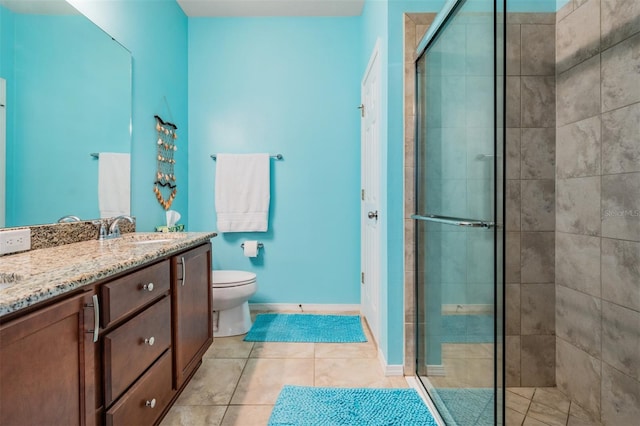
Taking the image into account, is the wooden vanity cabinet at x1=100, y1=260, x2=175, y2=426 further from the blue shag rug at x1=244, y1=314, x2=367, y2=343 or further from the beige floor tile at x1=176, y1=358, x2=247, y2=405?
the blue shag rug at x1=244, y1=314, x2=367, y2=343

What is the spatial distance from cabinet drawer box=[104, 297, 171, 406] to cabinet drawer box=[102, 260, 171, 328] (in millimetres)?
43

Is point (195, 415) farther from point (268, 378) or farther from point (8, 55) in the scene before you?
point (8, 55)

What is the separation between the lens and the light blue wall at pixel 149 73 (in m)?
1.95

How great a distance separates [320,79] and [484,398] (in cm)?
256

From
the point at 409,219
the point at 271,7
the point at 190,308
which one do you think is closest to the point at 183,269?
the point at 190,308

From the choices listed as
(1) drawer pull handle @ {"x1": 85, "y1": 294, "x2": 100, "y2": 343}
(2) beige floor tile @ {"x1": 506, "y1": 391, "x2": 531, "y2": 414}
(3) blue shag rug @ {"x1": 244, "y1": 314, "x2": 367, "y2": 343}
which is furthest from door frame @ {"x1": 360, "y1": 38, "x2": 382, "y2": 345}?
(1) drawer pull handle @ {"x1": 85, "y1": 294, "x2": 100, "y2": 343}

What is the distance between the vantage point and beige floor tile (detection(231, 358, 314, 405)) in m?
1.61

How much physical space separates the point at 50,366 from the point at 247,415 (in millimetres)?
976

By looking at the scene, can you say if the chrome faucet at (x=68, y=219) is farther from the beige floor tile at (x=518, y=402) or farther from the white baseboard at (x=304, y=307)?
the beige floor tile at (x=518, y=402)

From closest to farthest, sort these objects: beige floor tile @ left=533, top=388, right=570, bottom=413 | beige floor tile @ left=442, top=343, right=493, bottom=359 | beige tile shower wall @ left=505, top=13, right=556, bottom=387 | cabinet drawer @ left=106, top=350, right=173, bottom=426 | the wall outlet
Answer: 1. cabinet drawer @ left=106, top=350, right=173, bottom=426
2. beige floor tile @ left=442, top=343, right=493, bottom=359
3. the wall outlet
4. beige floor tile @ left=533, top=388, right=570, bottom=413
5. beige tile shower wall @ left=505, top=13, right=556, bottom=387

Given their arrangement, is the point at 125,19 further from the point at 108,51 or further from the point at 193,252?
the point at 193,252

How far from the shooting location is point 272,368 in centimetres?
189

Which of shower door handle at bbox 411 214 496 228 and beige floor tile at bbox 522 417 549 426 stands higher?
shower door handle at bbox 411 214 496 228

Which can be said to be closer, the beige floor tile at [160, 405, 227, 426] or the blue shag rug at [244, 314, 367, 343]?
the beige floor tile at [160, 405, 227, 426]
